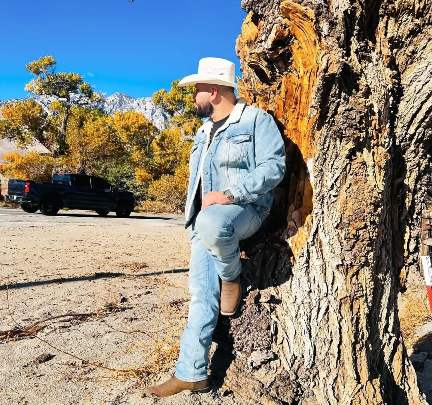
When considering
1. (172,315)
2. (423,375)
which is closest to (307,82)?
(172,315)

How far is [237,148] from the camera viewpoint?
2.62m

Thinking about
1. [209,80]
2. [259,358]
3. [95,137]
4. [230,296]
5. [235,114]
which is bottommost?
[259,358]

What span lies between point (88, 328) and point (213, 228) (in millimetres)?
1689

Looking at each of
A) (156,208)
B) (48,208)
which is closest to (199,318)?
(48,208)

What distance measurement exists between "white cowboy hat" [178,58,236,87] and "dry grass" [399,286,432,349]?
3170mm

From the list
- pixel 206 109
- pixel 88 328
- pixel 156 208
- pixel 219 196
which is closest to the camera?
pixel 219 196

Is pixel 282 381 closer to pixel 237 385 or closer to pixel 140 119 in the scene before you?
pixel 237 385

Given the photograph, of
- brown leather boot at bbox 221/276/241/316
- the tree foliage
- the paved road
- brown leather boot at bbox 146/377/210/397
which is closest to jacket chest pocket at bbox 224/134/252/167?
brown leather boot at bbox 221/276/241/316

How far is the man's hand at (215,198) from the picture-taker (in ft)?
7.98

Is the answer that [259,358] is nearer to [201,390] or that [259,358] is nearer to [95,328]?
[201,390]

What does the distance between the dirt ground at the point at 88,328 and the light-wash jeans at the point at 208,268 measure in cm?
21

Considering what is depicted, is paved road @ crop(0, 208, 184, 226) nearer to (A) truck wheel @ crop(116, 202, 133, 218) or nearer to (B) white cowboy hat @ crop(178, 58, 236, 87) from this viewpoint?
(A) truck wheel @ crop(116, 202, 133, 218)

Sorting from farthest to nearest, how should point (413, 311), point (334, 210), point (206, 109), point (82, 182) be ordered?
point (82, 182), point (413, 311), point (206, 109), point (334, 210)

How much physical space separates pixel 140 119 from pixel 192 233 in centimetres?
2997
